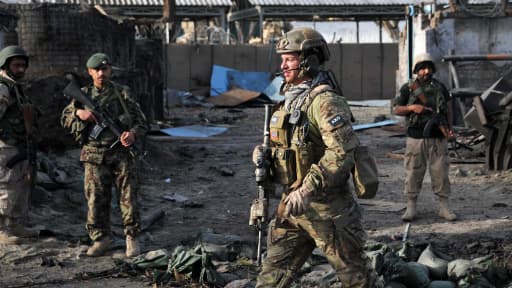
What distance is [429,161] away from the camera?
795 centimetres

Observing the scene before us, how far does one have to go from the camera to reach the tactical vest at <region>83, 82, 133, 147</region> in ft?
21.3

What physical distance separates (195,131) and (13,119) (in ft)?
29.8

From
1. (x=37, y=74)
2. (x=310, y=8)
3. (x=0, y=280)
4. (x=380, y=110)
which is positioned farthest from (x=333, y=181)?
(x=310, y=8)

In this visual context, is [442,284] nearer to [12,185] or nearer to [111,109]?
[111,109]

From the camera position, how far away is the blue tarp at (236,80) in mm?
25125

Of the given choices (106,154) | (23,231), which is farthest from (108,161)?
(23,231)

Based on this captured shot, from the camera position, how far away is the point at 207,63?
26047 mm

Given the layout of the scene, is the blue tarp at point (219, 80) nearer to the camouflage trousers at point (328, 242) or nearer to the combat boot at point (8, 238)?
the combat boot at point (8, 238)

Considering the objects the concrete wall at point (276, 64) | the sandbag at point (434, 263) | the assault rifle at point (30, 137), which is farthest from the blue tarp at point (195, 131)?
the sandbag at point (434, 263)

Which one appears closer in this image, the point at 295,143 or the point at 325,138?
the point at 325,138

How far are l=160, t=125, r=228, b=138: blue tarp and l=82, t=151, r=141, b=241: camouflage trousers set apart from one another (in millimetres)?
8243

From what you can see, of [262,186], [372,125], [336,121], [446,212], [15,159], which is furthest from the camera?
[372,125]

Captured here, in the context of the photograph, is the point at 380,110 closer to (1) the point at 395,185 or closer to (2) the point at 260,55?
(2) the point at 260,55

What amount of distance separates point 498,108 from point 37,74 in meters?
6.34
